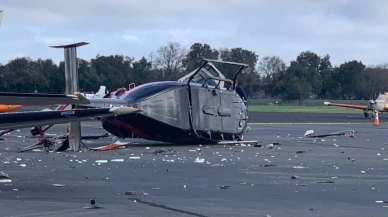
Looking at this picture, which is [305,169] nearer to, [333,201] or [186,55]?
[333,201]

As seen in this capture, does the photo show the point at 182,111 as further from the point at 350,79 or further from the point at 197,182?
the point at 350,79

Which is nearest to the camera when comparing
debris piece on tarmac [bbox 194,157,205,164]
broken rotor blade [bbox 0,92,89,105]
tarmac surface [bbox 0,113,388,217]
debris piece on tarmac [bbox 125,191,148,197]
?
tarmac surface [bbox 0,113,388,217]

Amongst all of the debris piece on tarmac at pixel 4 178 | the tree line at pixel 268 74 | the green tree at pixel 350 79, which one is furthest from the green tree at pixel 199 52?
the debris piece on tarmac at pixel 4 178

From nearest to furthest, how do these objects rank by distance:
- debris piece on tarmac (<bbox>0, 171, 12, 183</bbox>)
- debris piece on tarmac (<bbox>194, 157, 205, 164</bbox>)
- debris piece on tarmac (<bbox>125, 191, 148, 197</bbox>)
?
1. debris piece on tarmac (<bbox>125, 191, 148, 197</bbox>)
2. debris piece on tarmac (<bbox>0, 171, 12, 183</bbox>)
3. debris piece on tarmac (<bbox>194, 157, 205, 164</bbox>)

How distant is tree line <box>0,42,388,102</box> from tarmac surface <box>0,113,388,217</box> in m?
57.7

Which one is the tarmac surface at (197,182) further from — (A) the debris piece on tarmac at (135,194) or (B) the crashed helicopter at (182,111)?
(B) the crashed helicopter at (182,111)

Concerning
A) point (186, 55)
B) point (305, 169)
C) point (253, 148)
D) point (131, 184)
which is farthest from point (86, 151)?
point (186, 55)

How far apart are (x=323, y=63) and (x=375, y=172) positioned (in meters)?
121

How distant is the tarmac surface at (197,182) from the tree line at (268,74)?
57713 mm

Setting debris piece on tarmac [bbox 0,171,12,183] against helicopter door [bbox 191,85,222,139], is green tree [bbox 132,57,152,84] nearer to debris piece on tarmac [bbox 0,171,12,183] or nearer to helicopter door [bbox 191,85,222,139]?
helicopter door [bbox 191,85,222,139]

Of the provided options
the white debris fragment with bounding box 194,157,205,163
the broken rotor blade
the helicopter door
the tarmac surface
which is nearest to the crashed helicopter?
the helicopter door

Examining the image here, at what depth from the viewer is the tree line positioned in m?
86.0

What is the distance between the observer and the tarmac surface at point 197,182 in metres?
10.5

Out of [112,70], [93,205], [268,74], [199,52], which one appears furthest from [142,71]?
[93,205]
